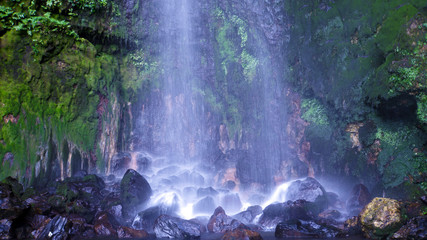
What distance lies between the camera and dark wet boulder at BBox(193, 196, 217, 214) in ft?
47.5

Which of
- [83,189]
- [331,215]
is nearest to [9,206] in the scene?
[83,189]

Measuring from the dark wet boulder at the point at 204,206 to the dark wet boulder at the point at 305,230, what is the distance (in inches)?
217

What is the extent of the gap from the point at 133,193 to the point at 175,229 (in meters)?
4.16

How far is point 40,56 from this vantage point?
14.0m

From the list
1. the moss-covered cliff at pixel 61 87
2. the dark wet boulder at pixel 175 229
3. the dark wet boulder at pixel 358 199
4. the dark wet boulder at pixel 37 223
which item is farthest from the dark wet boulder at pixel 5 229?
the dark wet boulder at pixel 358 199

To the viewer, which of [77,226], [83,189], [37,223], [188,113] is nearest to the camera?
[37,223]

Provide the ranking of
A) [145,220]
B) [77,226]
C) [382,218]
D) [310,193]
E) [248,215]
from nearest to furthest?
[382,218]
[77,226]
[145,220]
[248,215]
[310,193]

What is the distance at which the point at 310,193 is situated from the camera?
1424 cm

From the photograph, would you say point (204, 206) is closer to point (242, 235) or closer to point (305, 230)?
point (305, 230)

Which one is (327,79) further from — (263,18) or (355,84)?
(263,18)

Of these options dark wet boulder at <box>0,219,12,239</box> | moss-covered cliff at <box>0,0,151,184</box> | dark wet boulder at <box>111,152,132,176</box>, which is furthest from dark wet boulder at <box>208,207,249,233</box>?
dark wet boulder at <box>111,152,132,176</box>

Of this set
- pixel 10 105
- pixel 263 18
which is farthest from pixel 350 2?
pixel 10 105

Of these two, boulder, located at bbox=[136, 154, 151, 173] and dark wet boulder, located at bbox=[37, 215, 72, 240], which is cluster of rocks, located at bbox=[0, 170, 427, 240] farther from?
boulder, located at bbox=[136, 154, 151, 173]

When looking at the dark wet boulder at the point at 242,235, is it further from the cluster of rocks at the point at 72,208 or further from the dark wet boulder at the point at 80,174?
the dark wet boulder at the point at 80,174
